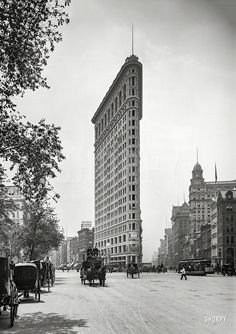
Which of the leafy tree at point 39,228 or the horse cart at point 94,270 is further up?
the leafy tree at point 39,228

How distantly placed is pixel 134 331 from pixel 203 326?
2248mm

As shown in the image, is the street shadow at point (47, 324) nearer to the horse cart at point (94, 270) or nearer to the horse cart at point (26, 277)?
the horse cart at point (26, 277)

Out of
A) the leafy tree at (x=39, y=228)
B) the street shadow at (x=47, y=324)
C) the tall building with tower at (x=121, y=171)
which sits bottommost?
the street shadow at (x=47, y=324)

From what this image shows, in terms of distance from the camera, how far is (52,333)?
13141 mm

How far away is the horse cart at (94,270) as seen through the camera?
127ft

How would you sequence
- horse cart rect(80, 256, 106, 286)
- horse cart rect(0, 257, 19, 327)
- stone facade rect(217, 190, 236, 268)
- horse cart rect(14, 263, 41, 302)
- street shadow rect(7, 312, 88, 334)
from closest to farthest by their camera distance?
street shadow rect(7, 312, 88, 334), horse cart rect(0, 257, 19, 327), horse cart rect(14, 263, 41, 302), horse cart rect(80, 256, 106, 286), stone facade rect(217, 190, 236, 268)

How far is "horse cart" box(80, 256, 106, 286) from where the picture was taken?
3875cm

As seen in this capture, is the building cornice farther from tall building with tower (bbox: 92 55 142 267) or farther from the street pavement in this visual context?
the street pavement

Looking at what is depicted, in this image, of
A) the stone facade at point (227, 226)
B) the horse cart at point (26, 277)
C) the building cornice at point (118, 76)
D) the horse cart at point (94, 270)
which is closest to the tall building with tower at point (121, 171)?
the building cornice at point (118, 76)

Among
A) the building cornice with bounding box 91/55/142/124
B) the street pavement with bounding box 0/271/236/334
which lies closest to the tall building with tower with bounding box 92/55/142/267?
the building cornice with bounding box 91/55/142/124

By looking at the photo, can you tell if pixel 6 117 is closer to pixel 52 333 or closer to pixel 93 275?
pixel 52 333

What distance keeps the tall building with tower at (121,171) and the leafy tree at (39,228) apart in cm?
6514

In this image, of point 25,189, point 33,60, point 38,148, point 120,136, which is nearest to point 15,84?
point 33,60

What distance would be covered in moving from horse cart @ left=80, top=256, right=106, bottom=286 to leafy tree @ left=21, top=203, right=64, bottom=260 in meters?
15.3
